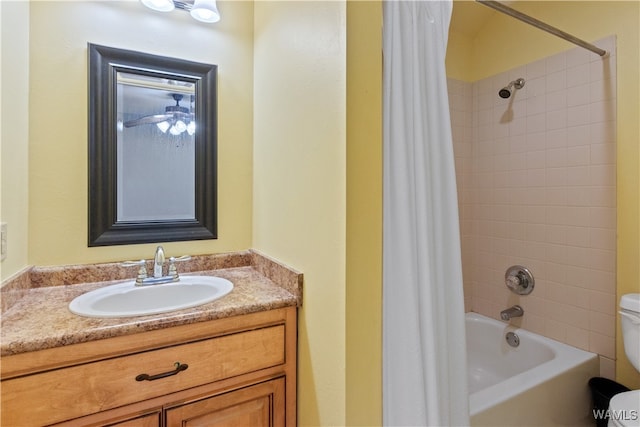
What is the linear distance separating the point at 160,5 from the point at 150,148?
61cm

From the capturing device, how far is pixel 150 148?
58.2 inches

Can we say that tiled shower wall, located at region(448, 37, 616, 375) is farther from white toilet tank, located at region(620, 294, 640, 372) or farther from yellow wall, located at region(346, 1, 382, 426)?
yellow wall, located at region(346, 1, 382, 426)

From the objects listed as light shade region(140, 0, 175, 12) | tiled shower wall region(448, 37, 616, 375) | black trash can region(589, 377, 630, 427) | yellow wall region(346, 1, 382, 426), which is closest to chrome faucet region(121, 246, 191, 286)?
yellow wall region(346, 1, 382, 426)

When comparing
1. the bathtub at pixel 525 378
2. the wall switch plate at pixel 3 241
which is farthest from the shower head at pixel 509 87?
the wall switch plate at pixel 3 241

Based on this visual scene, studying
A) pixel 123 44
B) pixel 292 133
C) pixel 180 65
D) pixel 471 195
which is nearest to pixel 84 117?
pixel 123 44

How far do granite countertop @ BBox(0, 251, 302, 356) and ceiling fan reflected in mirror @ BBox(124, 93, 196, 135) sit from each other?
605 mm

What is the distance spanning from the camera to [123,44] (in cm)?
143

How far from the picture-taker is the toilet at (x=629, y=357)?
4.00ft

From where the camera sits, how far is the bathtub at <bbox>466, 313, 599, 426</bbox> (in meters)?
1.36

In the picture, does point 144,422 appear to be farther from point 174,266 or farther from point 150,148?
point 150,148

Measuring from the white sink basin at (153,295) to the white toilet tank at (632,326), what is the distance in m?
1.68

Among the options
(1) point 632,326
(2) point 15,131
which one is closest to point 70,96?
(2) point 15,131

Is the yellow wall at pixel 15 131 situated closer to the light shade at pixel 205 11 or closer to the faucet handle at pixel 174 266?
the faucet handle at pixel 174 266

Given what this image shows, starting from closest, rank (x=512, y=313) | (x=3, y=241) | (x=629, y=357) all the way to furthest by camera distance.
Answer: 1. (x=3, y=241)
2. (x=629, y=357)
3. (x=512, y=313)
